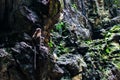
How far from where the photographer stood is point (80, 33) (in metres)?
28.3

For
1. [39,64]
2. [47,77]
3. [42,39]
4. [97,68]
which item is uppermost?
[42,39]

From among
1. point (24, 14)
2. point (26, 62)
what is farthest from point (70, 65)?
point (24, 14)

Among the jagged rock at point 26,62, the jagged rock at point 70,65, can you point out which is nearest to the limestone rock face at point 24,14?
the jagged rock at point 26,62

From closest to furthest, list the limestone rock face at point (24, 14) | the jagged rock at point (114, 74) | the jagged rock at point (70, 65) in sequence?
the limestone rock face at point (24, 14), the jagged rock at point (70, 65), the jagged rock at point (114, 74)

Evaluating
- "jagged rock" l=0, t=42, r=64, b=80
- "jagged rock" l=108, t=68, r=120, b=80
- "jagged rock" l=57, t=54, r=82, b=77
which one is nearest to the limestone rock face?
"jagged rock" l=0, t=42, r=64, b=80

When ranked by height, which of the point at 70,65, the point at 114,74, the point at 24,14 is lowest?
the point at 114,74

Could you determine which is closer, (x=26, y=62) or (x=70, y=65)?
(x=26, y=62)

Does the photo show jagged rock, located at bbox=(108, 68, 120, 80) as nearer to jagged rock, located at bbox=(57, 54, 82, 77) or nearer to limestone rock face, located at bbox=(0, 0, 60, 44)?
jagged rock, located at bbox=(57, 54, 82, 77)

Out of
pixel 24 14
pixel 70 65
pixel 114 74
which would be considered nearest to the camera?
pixel 24 14

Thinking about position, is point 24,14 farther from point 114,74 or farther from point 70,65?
point 114,74

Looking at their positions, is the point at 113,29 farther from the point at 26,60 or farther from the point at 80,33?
the point at 26,60

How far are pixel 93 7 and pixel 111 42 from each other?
27.2 ft

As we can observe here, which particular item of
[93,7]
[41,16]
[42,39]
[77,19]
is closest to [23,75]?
[42,39]

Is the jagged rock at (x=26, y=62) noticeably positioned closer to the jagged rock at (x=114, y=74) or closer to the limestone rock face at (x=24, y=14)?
the limestone rock face at (x=24, y=14)
